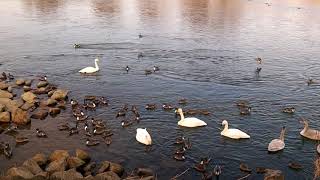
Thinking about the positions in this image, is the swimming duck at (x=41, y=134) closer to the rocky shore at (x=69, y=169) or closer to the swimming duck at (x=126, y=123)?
the rocky shore at (x=69, y=169)

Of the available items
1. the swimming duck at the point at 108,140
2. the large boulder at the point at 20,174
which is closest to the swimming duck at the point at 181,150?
the swimming duck at the point at 108,140

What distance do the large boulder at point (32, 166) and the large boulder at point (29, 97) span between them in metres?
9.30

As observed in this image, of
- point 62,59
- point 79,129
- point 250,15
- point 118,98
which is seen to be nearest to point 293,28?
point 250,15

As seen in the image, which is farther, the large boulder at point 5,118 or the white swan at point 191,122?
the large boulder at point 5,118

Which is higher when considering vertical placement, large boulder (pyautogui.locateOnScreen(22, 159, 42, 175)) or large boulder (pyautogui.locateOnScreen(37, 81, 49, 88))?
large boulder (pyautogui.locateOnScreen(37, 81, 49, 88))

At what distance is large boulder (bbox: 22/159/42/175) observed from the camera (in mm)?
18297

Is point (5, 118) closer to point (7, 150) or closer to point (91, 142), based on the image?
point (7, 150)

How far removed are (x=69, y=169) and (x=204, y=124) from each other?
838cm

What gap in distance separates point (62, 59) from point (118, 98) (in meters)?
11.9

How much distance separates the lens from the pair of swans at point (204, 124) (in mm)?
22672

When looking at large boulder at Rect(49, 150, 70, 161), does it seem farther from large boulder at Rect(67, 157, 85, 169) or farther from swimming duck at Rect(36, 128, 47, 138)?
swimming duck at Rect(36, 128, 47, 138)

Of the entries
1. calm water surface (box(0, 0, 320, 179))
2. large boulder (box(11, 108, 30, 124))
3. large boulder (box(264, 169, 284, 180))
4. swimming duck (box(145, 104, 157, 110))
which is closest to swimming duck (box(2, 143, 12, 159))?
calm water surface (box(0, 0, 320, 179))

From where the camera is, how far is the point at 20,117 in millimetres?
24844

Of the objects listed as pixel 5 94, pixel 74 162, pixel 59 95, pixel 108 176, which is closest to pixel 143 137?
pixel 74 162
